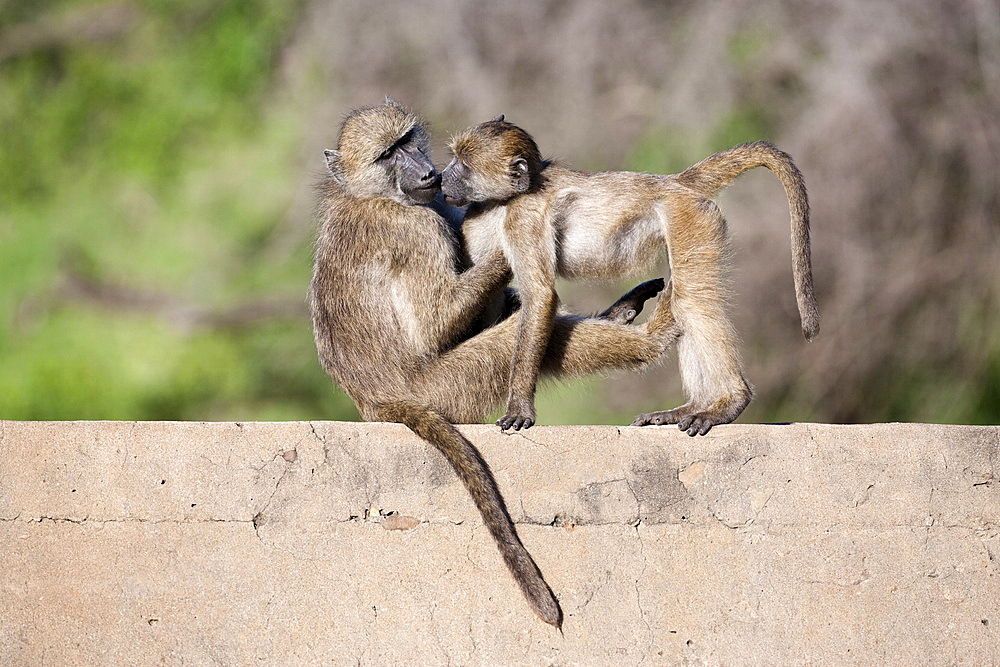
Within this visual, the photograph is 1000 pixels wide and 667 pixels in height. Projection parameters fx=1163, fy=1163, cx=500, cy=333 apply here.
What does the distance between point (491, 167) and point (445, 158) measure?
219 centimetres

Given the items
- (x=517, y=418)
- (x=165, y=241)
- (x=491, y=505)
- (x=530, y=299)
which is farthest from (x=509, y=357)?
(x=165, y=241)

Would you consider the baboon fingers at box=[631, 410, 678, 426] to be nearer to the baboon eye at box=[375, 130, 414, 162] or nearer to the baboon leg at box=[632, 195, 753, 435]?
the baboon leg at box=[632, 195, 753, 435]

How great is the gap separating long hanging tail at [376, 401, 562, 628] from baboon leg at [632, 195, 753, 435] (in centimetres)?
86

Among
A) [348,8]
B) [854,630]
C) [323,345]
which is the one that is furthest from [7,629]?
[348,8]

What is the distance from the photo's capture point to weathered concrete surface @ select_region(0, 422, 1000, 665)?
414cm

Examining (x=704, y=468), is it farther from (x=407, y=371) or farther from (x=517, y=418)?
(x=407, y=371)

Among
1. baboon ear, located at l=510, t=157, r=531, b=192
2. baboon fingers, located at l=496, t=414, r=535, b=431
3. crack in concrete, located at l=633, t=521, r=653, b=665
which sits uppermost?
baboon ear, located at l=510, t=157, r=531, b=192

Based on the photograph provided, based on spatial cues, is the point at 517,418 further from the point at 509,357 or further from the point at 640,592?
the point at 640,592

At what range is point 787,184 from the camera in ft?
16.4

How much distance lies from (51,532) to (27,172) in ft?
31.0

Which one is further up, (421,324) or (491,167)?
(491,167)

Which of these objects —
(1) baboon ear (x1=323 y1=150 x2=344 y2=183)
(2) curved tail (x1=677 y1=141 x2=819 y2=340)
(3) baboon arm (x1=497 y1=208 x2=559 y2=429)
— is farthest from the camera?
(1) baboon ear (x1=323 y1=150 x2=344 y2=183)

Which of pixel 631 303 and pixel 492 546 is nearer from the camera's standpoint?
pixel 492 546

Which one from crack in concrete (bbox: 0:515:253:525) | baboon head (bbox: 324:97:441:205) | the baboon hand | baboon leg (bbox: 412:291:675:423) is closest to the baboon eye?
baboon head (bbox: 324:97:441:205)
